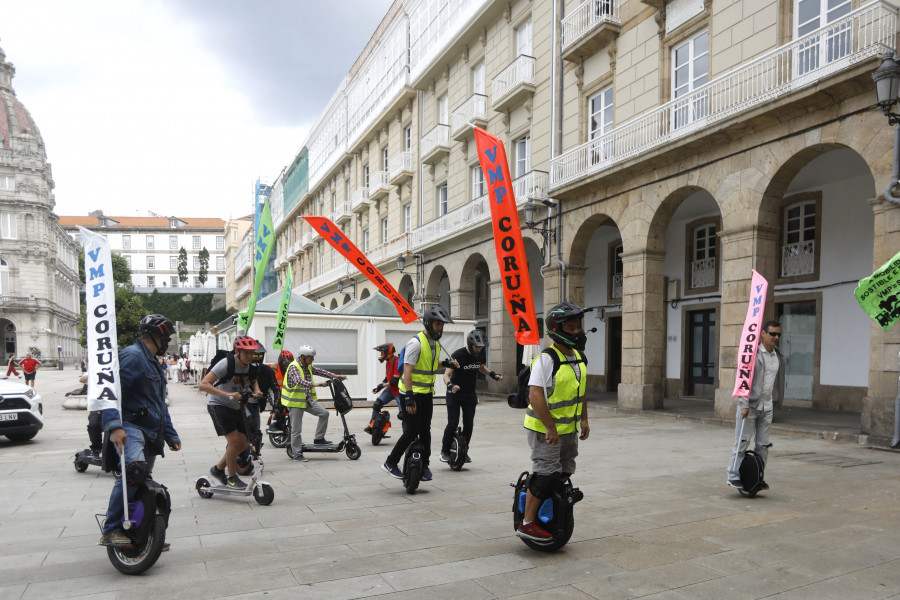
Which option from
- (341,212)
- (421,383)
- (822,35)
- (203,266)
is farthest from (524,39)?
(203,266)

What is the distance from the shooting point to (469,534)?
4812 millimetres

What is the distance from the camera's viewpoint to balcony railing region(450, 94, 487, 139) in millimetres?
20891

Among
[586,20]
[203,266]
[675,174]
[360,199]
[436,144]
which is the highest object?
[586,20]

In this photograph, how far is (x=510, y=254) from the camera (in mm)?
6254

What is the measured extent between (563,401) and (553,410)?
10 cm

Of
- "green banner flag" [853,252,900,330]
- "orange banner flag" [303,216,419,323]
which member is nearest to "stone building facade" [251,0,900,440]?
"green banner flag" [853,252,900,330]

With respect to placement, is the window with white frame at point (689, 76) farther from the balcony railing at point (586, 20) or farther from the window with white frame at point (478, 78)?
the window with white frame at point (478, 78)

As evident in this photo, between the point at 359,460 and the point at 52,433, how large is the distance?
711 centimetres

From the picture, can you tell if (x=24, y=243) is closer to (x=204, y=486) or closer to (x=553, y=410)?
(x=204, y=486)

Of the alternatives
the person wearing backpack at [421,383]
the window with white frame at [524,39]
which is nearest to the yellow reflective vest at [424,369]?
the person wearing backpack at [421,383]

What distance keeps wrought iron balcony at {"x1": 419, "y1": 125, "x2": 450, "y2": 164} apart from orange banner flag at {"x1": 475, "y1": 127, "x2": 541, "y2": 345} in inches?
622

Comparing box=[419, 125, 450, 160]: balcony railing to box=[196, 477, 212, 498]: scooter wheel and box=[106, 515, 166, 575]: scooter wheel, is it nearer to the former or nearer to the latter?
box=[196, 477, 212, 498]: scooter wheel

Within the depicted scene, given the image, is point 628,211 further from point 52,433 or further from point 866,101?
point 52,433

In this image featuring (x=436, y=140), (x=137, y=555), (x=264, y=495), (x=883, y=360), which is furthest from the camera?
(x=436, y=140)
